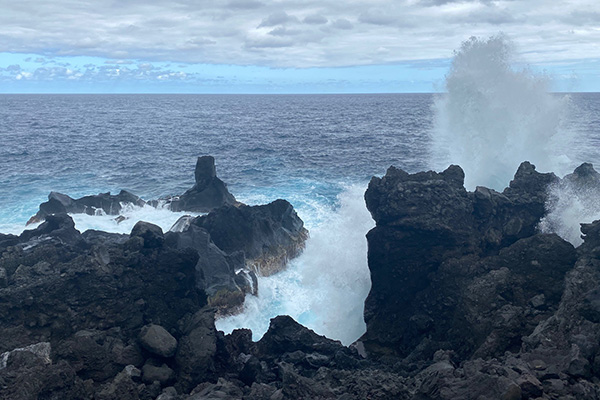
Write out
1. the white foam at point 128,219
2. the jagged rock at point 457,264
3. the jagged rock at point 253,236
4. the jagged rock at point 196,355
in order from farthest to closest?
1. the white foam at point 128,219
2. the jagged rock at point 253,236
3. the jagged rock at point 457,264
4. the jagged rock at point 196,355

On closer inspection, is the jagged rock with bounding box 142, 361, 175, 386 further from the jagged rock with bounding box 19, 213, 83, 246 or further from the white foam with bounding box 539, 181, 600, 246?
the white foam with bounding box 539, 181, 600, 246

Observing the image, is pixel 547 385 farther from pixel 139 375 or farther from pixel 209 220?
pixel 209 220

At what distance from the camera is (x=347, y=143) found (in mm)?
59125

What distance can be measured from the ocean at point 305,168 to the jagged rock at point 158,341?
236 inches

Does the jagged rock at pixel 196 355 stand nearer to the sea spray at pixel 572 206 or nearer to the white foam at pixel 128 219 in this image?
the sea spray at pixel 572 206

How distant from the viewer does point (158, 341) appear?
1303cm

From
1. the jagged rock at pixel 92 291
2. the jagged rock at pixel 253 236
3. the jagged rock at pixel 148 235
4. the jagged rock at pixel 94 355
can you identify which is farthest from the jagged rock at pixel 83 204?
the jagged rock at pixel 94 355

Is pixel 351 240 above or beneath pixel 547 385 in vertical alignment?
beneath

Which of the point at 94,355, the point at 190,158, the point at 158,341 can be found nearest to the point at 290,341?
the point at 158,341

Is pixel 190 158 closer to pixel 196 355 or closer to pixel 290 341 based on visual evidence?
pixel 290 341

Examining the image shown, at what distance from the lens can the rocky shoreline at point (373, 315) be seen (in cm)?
1089

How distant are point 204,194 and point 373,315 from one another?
1582cm

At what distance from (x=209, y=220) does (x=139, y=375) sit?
39.3 ft

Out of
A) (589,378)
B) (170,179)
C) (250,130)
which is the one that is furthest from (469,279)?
(250,130)
